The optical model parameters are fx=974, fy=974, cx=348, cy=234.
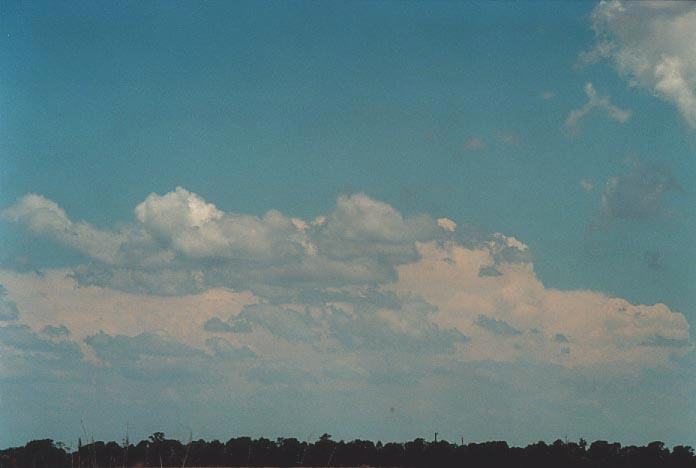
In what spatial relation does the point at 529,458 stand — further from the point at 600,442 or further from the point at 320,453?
the point at 320,453

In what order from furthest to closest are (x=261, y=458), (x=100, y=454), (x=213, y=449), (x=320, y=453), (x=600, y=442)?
1. (x=600, y=442)
2. (x=261, y=458)
3. (x=213, y=449)
4. (x=320, y=453)
5. (x=100, y=454)

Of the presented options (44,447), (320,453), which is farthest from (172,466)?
(320,453)

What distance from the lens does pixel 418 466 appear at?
19888cm

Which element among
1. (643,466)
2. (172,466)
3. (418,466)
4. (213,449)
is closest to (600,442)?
(643,466)

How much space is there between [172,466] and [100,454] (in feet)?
63.9

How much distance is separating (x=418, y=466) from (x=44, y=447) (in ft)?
493

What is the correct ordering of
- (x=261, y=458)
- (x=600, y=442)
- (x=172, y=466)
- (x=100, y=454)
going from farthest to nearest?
(x=600, y=442)
(x=261, y=458)
(x=100, y=454)
(x=172, y=466)

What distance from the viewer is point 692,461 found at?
190 meters

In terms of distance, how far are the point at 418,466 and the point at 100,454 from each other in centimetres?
15155

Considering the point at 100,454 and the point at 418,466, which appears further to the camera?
the point at 418,466

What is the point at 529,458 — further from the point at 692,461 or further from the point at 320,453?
the point at 320,453

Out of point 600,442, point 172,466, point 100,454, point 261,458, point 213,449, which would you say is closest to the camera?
point 172,466

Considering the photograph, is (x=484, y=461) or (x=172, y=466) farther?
(x=484, y=461)

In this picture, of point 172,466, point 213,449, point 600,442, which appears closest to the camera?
point 172,466
